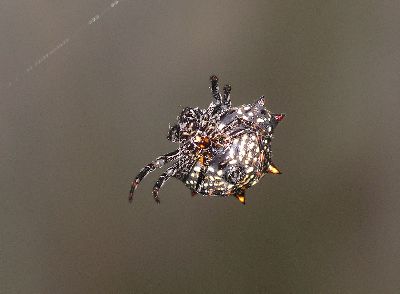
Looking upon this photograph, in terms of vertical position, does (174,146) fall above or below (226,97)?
above

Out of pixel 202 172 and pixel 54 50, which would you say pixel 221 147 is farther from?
pixel 54 50

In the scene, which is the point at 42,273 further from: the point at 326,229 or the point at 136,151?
the point at 326,229

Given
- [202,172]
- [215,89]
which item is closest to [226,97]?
[215,89]

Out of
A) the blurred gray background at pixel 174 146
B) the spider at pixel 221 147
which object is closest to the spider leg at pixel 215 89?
the spider at pixel 221 147

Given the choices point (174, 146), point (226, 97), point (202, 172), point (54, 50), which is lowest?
point (202, 172)

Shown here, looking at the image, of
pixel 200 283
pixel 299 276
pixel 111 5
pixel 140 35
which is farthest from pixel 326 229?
pixel 111 5

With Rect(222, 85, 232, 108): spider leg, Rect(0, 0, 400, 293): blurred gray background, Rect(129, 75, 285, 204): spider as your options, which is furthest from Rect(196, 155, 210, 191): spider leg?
Rect(0, 0, 400, 293): blurred gray background

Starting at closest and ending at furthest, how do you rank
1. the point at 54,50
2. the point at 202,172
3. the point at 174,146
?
the point at 202,172 < the point at 54,50 < the point at 174,146
